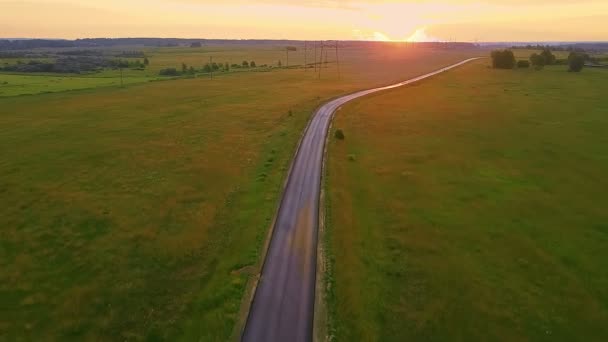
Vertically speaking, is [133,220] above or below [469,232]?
above

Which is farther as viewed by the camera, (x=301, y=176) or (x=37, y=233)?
(x=301, y=176)

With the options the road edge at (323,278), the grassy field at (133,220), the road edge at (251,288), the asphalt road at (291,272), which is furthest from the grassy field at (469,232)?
the grassy field at (133,220)

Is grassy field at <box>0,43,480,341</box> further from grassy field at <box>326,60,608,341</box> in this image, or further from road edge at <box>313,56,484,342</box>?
grassy field at <box>326,60,608,341</box>

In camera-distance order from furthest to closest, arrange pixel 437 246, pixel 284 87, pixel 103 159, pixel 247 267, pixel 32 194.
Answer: pixel 284 87 → pixel 103 159 → pixel 32 194 → pixel 437 246 → pixel 247 267

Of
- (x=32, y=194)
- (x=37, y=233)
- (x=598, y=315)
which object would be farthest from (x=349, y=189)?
(x=32, y=194)

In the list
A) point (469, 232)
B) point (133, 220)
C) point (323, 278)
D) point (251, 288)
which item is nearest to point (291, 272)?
point (323, 278)

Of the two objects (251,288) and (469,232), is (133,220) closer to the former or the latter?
(251,288)

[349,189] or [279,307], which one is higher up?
[349,189]

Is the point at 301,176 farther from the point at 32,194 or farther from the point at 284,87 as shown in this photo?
the point at 284,87
